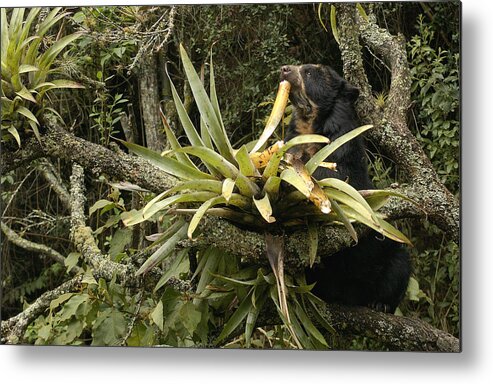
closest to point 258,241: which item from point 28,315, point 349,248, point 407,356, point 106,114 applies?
point 349,248

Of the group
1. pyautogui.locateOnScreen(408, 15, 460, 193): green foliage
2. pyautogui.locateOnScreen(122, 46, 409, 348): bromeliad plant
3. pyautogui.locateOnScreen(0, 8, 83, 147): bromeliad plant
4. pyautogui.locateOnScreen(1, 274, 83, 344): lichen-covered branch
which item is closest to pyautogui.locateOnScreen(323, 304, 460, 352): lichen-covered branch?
pyautogui.locateOnScreen(122, 46, 409, 348): bromeliad plant

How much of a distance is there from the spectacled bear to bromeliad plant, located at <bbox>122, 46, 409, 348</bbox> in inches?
7.1

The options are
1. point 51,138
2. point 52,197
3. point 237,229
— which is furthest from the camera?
point 52,197

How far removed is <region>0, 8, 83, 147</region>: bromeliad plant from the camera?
363cm

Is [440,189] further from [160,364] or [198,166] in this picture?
[160,364]

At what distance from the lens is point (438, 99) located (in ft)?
11.6

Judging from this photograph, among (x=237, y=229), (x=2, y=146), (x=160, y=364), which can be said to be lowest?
(x=160, y=364)

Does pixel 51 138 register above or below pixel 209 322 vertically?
above

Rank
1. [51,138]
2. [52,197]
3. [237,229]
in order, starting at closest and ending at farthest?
1. [237,229]
2. [51,138]
3. [52,197]

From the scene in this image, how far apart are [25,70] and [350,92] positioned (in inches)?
52.8

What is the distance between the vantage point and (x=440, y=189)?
3.52 metres

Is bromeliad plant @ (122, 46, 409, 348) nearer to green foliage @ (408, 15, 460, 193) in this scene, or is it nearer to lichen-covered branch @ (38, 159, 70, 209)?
green foliage @ (408, 15, 460, 193)

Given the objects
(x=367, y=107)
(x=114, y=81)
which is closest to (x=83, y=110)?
(x=114, y=81)

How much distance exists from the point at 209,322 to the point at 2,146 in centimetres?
115
